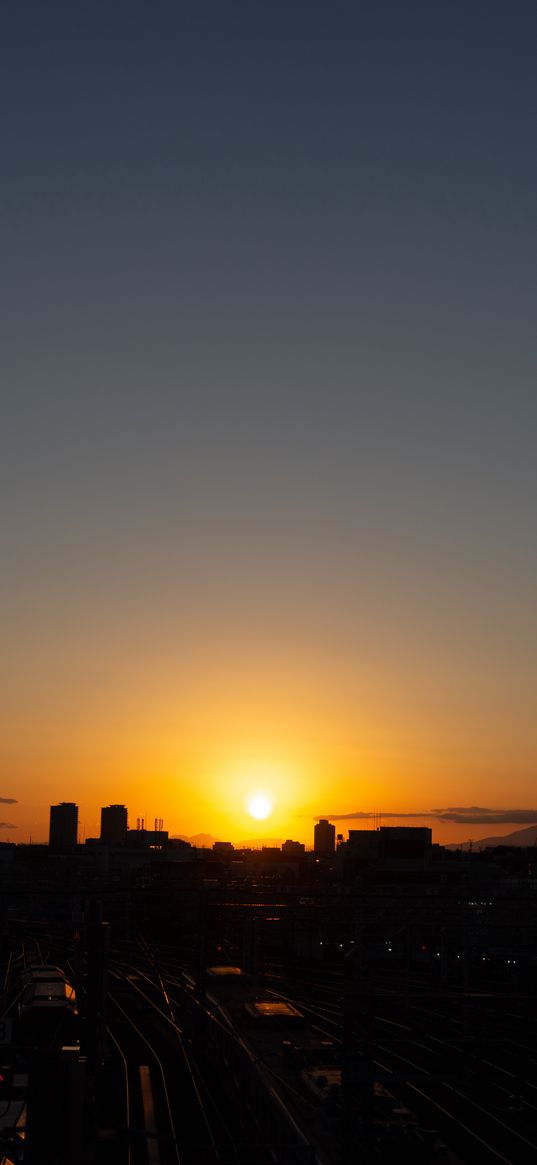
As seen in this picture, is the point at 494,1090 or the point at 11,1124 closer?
the point at 11,1124

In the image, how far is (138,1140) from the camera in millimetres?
21750

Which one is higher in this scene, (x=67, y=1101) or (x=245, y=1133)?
(x=67, y=1101)

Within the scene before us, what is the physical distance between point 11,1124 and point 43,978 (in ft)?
56.5

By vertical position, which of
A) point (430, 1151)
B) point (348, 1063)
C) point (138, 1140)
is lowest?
point (138, 1140)

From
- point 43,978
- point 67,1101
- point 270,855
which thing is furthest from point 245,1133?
point 270,855

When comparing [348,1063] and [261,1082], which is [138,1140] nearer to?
[261,1082]

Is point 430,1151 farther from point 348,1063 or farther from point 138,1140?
point 138,1140

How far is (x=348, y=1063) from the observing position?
635 inches

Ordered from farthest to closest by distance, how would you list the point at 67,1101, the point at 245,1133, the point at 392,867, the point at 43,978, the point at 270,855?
the point at 270,855
the point at 392,867
the point at 43,978
the point at 245,1133
the point at 67,1101

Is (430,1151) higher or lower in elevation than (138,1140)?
higher

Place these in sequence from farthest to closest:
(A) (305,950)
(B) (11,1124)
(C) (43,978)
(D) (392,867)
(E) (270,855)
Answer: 1. (E) (270,855)
2. (D) (392,867)
3. (A) (305,950)
4. (C) (43,978)
5. (B) (11,1124)

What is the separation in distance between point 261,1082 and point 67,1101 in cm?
502

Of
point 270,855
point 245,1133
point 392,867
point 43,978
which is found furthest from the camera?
point 270,855

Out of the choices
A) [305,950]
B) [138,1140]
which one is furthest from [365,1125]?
[305,950]
